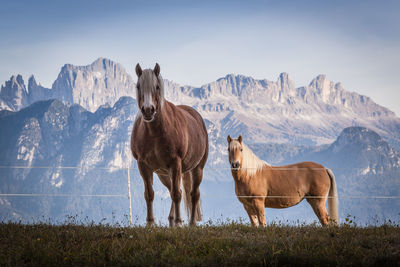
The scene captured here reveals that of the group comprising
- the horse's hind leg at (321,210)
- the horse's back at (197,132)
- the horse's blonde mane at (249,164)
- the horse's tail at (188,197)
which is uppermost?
the horse's back at (197,132)

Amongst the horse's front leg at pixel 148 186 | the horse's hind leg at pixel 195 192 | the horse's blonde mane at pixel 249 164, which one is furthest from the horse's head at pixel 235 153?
the horse's front leg at pixel 148 186

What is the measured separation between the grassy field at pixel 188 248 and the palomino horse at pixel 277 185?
5.19 metres

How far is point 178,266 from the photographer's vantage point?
426cm

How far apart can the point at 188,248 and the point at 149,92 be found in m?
2.96

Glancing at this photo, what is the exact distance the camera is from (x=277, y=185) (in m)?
11.8

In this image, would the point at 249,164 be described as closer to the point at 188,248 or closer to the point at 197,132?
the point at 197,132

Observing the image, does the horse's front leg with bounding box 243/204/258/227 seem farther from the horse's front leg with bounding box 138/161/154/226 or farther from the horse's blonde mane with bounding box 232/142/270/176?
the horse's front leg with bounding box 138/161/154/226

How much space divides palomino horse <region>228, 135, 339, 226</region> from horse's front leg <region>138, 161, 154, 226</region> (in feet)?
11.6

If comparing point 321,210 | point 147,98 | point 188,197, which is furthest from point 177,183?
point 321,210

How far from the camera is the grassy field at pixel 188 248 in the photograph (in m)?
4.39

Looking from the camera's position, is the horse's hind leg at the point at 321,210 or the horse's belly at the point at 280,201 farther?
the horse's belly at the point at 280,201

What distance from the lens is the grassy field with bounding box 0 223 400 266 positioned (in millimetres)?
4387

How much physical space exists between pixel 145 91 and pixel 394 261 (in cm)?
438

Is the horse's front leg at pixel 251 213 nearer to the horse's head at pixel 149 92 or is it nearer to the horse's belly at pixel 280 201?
the horse's belly at pixel 280 201
